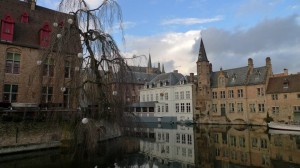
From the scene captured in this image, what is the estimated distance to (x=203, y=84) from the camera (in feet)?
133

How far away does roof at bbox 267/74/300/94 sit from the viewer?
32.1 m

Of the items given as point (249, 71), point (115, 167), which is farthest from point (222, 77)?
point (115, 167)

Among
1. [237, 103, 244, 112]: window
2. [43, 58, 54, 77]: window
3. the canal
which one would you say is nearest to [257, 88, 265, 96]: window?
[237, 103, 244, 112]: window

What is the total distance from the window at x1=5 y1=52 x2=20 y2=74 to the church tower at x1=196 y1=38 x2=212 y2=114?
92.7 ft

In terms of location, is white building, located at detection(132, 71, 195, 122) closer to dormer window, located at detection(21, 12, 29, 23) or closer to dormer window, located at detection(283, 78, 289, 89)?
dormer window, located at detection(283, 78, 289, 89)

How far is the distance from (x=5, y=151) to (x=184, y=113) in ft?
97.1

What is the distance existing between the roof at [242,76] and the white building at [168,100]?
17.6ft

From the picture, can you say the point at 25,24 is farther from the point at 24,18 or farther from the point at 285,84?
the point at 285,84

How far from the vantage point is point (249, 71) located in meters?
38.2

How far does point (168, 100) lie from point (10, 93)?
28371 millimetres

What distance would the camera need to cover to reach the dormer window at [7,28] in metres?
17.3

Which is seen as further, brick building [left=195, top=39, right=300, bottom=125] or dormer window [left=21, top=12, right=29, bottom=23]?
brick building [left=195, top=39, right=300, bottom=125]

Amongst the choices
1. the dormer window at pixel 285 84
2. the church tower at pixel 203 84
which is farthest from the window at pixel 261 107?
the church tower at pixel 203 84

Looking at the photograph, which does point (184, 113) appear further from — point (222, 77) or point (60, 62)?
point (60, 62)
